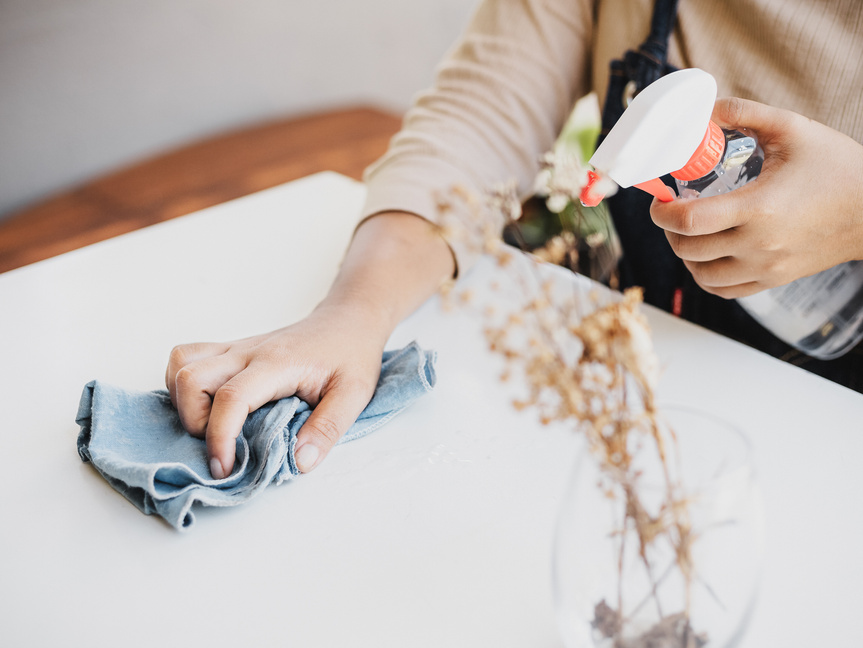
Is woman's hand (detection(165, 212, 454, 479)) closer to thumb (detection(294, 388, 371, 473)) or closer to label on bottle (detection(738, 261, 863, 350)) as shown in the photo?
thumb (detection(294, 388, 371, 473))

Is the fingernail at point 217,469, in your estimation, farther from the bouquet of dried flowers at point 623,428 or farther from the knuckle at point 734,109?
the knuckle at point 734,109

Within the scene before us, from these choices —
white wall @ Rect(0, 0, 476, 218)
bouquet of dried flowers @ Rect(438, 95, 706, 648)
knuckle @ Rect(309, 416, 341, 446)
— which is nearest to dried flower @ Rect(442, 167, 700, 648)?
bouquet of dried flowers @ Rect(438, 95, 706, 648)

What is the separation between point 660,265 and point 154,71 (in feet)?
3.88

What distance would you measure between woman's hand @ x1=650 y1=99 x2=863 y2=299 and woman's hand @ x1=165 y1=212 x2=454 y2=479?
211 millimetres

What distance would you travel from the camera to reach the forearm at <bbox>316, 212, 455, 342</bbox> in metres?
0.67

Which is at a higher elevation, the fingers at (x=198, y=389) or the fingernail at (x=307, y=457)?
the fingers at (x=198, y=389)

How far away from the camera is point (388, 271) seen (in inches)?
27.9

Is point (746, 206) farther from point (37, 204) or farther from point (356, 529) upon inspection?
point (37, 204)

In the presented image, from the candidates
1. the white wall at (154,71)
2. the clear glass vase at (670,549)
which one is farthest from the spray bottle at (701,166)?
the white wall at (154,71)

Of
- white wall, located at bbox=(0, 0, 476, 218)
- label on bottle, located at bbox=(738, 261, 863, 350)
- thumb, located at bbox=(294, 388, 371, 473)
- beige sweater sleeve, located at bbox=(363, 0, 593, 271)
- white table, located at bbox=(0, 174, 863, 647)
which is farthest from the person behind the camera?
white wall, located at bbox=(0, 0, 476, 218)

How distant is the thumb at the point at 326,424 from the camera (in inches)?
20.8

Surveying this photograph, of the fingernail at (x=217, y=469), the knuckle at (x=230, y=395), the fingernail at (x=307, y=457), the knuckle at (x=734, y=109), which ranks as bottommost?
the fingernail at (x=217, y=469)

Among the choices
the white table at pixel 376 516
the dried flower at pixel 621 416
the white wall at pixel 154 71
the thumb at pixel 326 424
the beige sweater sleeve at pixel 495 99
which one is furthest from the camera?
the white wall at pixel 154 71

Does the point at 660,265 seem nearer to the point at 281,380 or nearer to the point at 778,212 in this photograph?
the point at 778,212
